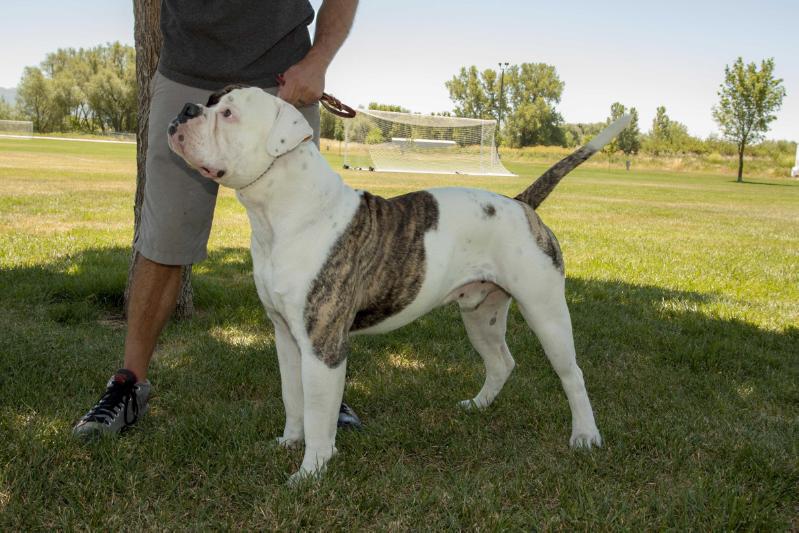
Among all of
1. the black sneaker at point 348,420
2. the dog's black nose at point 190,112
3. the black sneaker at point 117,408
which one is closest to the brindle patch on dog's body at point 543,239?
the black sneaker at point 348,420

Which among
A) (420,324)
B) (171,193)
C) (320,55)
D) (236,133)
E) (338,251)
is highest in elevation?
(320,55)

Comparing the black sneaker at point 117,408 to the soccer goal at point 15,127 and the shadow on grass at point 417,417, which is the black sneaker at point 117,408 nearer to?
the shadow on grass at point 417,417

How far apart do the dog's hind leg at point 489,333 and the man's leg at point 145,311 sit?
166 cm

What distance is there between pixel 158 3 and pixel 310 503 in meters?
3.84

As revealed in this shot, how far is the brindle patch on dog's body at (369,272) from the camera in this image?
2.75 meters

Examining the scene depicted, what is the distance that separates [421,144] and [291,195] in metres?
35.2

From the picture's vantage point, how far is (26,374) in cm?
390

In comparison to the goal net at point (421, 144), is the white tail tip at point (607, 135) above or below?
below

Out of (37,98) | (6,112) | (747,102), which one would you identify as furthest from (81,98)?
(747,102)

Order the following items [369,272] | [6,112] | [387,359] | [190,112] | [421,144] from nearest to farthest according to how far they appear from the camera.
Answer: [190,112] < [369,272] < [387,359] < [421,144] < [6,112]

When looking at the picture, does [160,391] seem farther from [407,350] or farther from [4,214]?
[4,214]

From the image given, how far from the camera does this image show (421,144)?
37281 mm

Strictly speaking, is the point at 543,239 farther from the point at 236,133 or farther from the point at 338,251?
the point at 236,133

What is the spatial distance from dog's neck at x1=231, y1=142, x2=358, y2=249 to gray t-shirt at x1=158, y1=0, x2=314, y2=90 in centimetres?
84
